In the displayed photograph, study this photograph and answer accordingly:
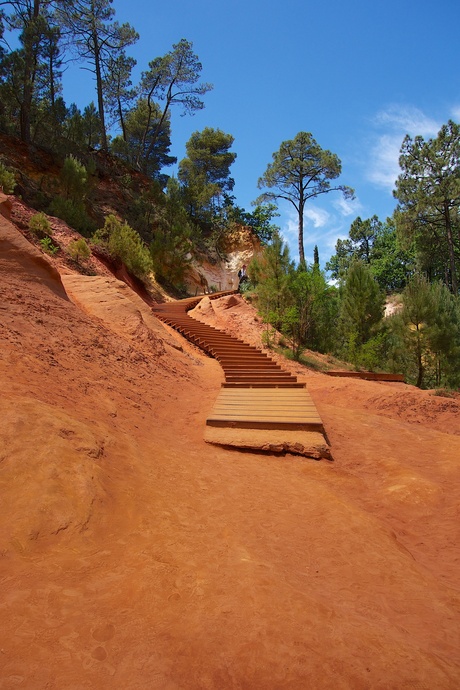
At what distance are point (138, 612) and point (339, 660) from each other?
0.82 meters

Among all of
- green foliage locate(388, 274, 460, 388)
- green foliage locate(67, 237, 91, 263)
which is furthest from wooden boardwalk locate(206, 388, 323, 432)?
green foliage locate(388, 274, 460, 388)

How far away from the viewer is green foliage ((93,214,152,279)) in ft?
51.4

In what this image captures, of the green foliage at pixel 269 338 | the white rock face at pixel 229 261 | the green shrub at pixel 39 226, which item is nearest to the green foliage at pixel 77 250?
the green shrub at pixel 39 226

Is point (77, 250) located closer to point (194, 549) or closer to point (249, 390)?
point (249, 390)

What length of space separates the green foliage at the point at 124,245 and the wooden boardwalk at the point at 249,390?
120 inches

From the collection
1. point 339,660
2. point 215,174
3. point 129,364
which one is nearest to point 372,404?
point 129,364

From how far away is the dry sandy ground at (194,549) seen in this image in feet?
4.53

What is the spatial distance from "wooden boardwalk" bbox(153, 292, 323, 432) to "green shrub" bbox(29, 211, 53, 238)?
468 cm

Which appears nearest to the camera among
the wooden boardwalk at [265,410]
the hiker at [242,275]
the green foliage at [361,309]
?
the wooden boardwalk at [265,410]

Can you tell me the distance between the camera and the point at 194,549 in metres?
2.24

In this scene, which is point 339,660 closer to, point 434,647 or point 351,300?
point 434,647

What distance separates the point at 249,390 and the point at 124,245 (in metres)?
10.9

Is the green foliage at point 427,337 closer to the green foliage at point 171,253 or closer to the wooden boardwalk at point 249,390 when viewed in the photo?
the wooden boardwalk at point 249,390

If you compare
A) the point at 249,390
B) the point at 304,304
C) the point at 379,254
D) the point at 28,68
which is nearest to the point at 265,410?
the point at 249,390
